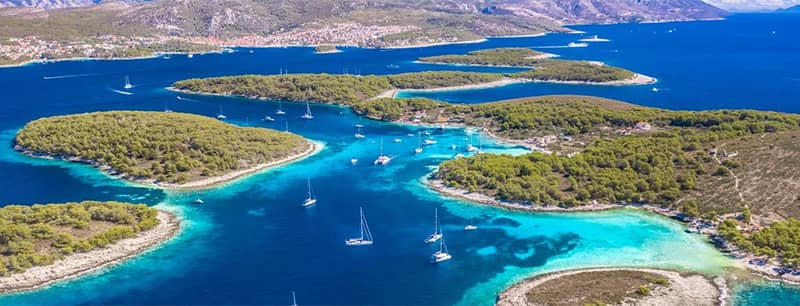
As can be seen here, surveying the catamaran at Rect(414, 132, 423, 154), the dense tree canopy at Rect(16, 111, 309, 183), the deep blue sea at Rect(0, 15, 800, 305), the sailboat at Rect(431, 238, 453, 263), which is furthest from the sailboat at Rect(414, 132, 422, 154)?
the sailboat at Rect(431, 238, 453, 263)

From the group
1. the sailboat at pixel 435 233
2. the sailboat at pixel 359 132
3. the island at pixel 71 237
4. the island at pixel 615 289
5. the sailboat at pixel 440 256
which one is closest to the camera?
the island at pixel 615 289

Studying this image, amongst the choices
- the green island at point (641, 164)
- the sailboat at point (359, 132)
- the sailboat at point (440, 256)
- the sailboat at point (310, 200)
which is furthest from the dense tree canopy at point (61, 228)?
the sailboat at point (359, 132)

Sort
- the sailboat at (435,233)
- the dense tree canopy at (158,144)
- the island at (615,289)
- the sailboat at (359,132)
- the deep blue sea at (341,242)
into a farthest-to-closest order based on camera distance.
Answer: the sailboat at (359,132), the dense tree canopy at (158,144), the sailboat at (435,233), the deep blue sea at (341,242), the island at (615,289)

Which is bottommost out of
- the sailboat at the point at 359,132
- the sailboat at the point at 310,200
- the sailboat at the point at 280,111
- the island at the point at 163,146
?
the sailboat at the point at 280,111

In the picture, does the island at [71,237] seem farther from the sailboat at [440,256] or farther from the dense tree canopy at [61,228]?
the sailboat at [440,256]

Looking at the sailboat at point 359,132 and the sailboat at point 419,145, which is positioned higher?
the sailboat at point 419,145

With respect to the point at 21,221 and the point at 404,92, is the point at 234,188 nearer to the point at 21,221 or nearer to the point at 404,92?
the point at 21,221

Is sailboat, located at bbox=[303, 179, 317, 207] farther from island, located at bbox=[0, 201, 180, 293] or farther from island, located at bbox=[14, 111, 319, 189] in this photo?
island, located at bbox=[0, 201, 180, 293]
